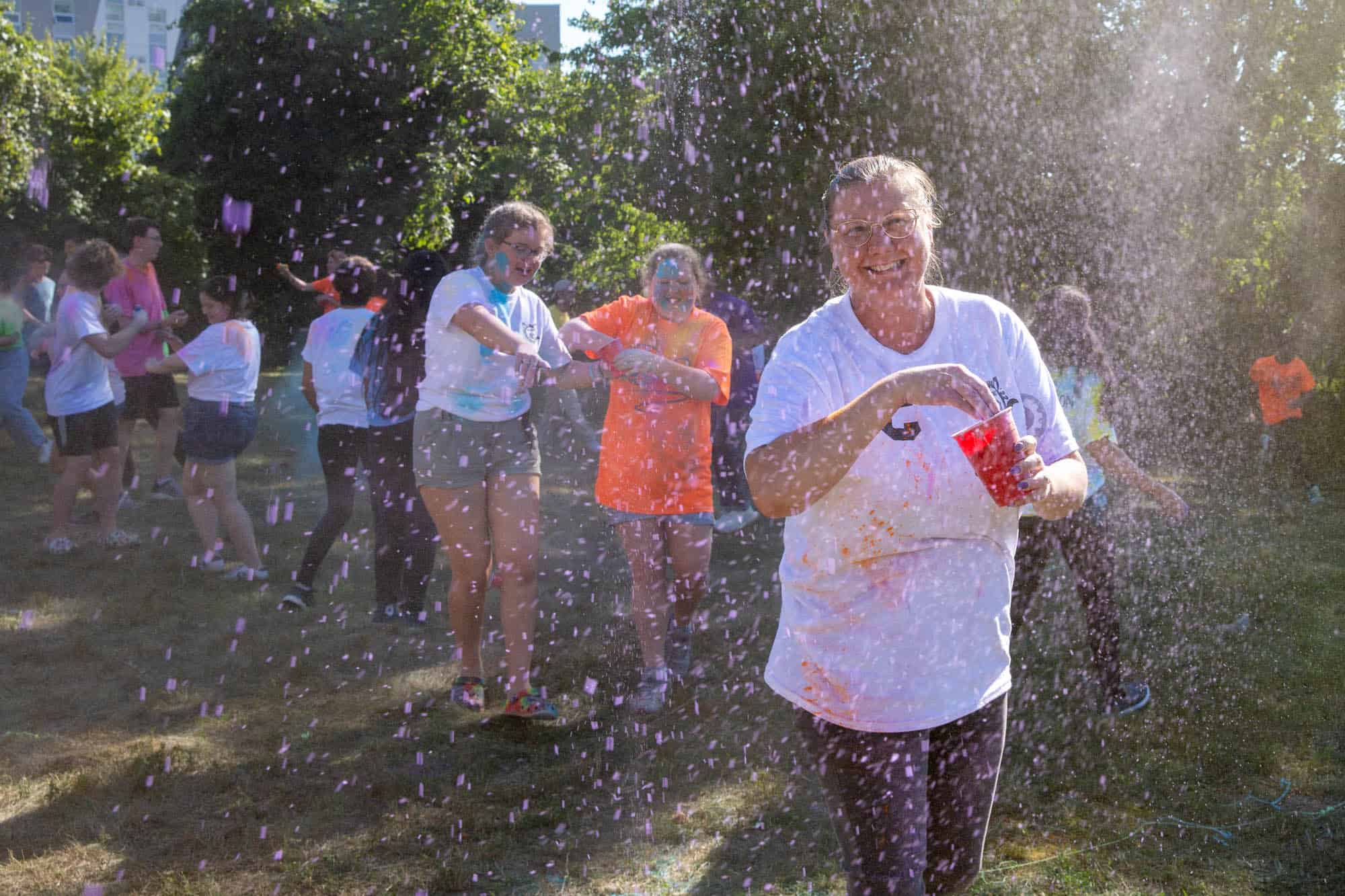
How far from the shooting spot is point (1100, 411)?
4.36 metres

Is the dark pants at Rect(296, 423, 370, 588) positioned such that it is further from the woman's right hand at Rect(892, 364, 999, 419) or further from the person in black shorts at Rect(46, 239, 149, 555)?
the woman's right hand at Rect(892, 364, 999, 419)

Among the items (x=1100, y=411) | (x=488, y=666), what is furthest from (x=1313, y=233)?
(x=488, y=666)

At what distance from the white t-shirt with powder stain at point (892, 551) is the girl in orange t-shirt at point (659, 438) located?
2.46 m

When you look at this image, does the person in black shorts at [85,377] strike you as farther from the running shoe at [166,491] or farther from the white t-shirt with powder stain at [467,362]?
the white t-shirt with powder stain at [467,362]

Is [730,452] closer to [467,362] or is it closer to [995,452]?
[467,362]

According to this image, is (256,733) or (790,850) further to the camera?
(256,733)

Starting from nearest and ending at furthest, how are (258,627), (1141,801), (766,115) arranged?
(1141,801)
(258,627)
(766,115)

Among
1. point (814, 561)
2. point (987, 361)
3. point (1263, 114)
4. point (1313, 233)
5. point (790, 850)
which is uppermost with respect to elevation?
point (1263, 114)

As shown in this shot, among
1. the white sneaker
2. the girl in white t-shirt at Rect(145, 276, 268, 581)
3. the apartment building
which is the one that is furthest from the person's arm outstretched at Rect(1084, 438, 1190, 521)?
the apartment building

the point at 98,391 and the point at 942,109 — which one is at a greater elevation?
the point at 942,109

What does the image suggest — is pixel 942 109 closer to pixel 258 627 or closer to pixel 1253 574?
pixel 1253 574

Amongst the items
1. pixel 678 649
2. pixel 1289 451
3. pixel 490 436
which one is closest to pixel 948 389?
pixel 490 436

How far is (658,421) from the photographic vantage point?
4668 mm

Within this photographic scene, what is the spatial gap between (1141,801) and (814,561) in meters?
2.36
